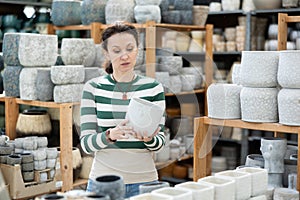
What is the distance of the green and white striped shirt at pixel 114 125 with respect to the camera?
1.63 meters

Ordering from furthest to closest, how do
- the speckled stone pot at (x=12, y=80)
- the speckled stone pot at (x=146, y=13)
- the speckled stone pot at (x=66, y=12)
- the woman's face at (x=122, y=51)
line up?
the speckled stone pot at (x=66, y=12) → the speckled stone pot at (x=146, y=13) → the speckled stone pot at (x=12, y=80) → the woman's face at (x=122, y=51)

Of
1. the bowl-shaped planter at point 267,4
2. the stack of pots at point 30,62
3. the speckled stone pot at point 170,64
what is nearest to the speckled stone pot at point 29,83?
the stack of pots at point 30,62

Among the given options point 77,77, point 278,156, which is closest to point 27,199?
point 77,77

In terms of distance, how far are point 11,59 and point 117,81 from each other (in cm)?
130

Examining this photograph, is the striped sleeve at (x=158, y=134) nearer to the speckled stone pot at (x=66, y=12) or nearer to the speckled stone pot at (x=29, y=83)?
the speckled stone pot at (x=29, y=83)

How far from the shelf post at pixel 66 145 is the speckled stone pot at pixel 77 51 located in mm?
317

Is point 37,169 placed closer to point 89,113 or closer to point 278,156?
point 89,113

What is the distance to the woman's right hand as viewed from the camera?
4.99 ft

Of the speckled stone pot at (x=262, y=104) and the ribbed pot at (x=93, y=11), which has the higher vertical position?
the ribbed pot at (x=93, y=11)

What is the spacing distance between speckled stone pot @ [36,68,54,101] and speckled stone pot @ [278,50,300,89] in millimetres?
1312

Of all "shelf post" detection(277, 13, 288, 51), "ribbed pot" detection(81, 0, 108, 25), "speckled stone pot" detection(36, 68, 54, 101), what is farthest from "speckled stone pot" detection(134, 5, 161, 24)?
"shelf post" detection(277, 13, 288, 51)

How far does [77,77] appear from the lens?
2723 millimetres

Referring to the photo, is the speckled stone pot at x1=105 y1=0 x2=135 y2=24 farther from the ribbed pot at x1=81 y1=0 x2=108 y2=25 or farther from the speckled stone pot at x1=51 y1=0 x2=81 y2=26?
the speckled stone pot at x1=51 y1=0 x2=81 y2=26

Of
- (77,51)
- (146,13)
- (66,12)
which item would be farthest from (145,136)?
(66,12)
